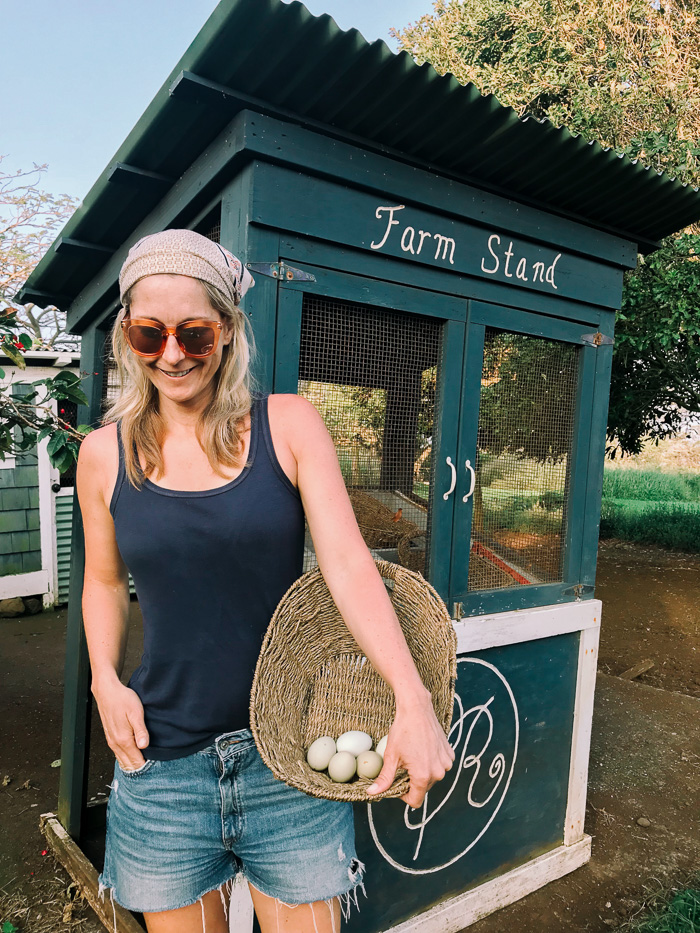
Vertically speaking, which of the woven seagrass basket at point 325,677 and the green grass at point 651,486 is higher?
the woven seagrass basket at point 325,677

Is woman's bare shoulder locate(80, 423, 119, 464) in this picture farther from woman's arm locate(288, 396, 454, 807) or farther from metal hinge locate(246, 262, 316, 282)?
metal hinge locate(246, 262, 316, 282)

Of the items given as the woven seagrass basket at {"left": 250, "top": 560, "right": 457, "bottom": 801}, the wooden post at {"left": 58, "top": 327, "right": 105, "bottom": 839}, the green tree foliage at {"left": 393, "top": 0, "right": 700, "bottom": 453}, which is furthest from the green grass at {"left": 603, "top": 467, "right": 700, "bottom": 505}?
the woven seagrass basket at {"left": 250, "top": 560, "right": 457, "bottom": 801}

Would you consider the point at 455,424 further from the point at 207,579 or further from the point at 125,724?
the point at 125,724

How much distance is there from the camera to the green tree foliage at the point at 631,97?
22.9ft

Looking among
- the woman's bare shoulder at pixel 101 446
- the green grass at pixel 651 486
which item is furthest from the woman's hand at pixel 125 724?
the green grass at pixel 651 486

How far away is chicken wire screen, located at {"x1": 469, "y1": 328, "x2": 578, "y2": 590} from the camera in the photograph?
2.72 meters

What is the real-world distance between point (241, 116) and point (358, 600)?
1.57 m

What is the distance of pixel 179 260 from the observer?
134 centimetres

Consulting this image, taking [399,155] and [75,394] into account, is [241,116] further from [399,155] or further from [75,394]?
[75,394]

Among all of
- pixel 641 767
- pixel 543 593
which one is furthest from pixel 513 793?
pixel 641 767

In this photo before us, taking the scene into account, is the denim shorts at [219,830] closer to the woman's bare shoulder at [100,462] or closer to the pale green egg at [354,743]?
the pale green egg at [354,743]

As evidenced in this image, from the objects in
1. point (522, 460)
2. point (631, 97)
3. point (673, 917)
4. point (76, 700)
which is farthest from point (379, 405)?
point (631, 97)

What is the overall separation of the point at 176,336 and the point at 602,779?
425 cm

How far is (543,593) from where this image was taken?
116 inches
